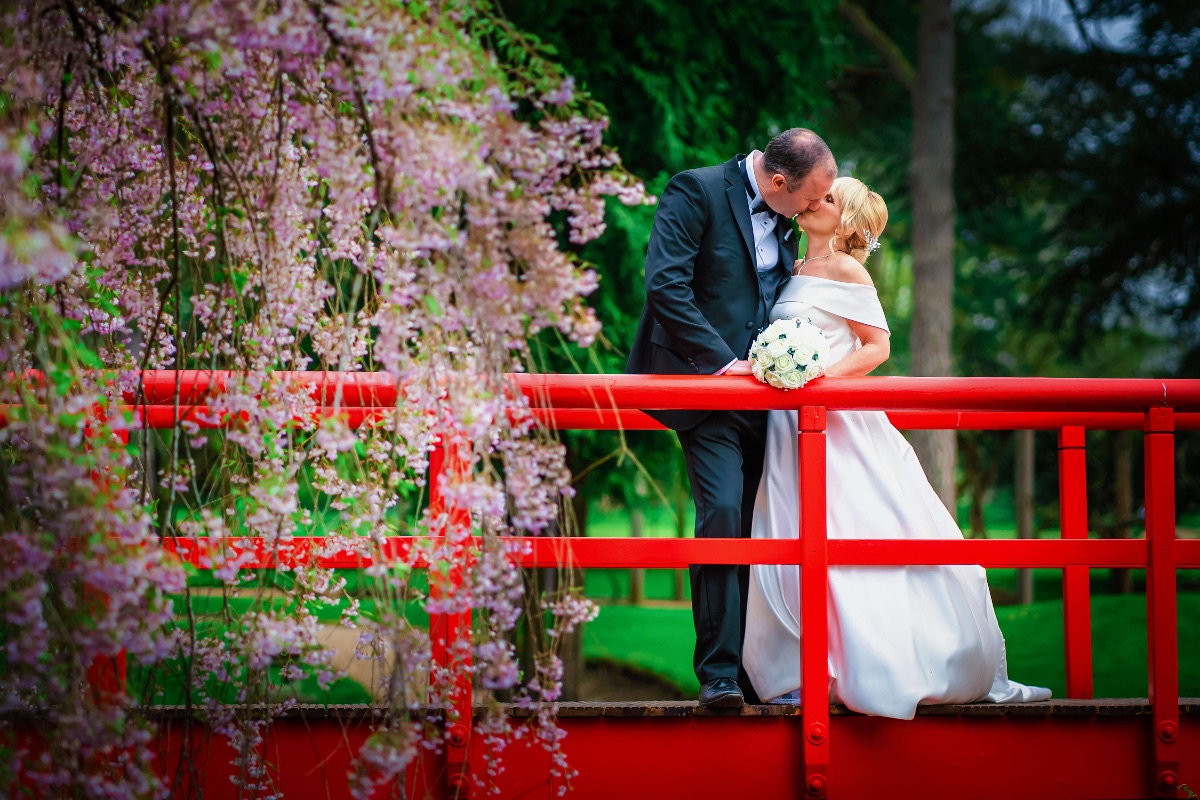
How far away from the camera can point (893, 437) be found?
3.50 meters

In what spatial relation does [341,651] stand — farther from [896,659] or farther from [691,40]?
[896,659]

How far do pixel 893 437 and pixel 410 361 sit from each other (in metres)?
1.90

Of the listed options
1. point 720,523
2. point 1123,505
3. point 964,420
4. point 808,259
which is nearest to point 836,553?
point 720,523

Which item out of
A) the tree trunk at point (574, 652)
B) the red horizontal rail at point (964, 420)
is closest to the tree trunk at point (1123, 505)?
the tree trunk at point (574, 652)

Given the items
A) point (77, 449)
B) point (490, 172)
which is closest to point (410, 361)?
→ point (490, 172)

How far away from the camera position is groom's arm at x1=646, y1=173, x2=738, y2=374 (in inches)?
127

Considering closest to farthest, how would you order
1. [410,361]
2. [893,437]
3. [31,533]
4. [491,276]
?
[31,533] → [491,276] → [410,361] → [893,437]

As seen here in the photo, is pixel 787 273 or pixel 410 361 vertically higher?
pixel 787 273

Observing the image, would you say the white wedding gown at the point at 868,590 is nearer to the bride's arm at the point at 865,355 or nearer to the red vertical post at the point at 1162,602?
the bride's arm at the point at 865,355

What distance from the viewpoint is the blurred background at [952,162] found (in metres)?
5.62

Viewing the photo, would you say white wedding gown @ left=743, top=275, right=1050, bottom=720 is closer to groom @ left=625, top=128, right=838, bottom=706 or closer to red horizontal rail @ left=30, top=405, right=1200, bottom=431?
groom @ left=625, top=128, right=838, bottom=706

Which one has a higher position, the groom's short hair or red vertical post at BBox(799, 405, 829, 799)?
the groom's short hair

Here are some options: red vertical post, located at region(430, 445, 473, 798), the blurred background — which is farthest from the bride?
the blurred background

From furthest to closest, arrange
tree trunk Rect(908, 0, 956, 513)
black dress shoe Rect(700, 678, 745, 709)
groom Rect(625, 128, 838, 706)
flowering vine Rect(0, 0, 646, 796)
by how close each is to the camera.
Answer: tree trunk Rect(908, 0, 956, 513) < groom Rect(625, 128, 838, 706) < black dress shoe Rect(700, 678, 745, 709) < flowering vine Rect(0, 0, 646, 796)
